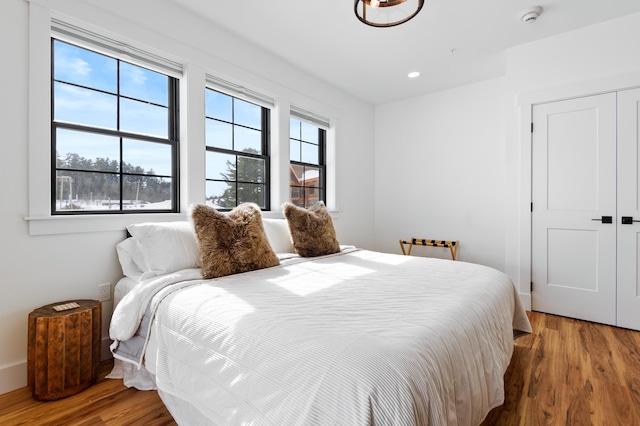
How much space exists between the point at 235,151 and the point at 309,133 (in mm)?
1231

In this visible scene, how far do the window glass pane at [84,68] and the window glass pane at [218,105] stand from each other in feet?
2.47

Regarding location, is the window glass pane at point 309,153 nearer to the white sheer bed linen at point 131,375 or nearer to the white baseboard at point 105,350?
the white sheer bed linen at point 131,375

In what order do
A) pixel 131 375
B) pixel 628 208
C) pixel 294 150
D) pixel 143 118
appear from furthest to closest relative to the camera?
pixel 294 150
pixel 628 208
pixel 143 118
pixel 131 375

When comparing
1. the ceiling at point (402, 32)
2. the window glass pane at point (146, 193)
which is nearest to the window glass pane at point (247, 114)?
the ceiling at point (402, 32)

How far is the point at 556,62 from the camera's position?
299cm

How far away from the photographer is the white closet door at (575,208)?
282 centimetres

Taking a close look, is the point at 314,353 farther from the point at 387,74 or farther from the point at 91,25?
the point at 387,74

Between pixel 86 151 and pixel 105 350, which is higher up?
pixel 86 151

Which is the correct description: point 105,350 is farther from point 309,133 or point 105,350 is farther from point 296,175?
point 309,133

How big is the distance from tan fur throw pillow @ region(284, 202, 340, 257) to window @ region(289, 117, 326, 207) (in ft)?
2.78

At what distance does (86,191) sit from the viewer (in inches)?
85.5

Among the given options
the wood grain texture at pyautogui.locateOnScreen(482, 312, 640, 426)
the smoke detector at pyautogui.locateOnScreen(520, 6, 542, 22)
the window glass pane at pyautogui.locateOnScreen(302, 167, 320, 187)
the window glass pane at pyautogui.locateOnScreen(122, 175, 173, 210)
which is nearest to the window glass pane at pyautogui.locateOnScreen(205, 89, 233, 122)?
the window glass pane at pyautogui.locateOnScreen(122, 175, 173, 210)

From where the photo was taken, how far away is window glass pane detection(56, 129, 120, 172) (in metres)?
2.07

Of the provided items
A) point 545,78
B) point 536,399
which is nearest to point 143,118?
point 536,399
